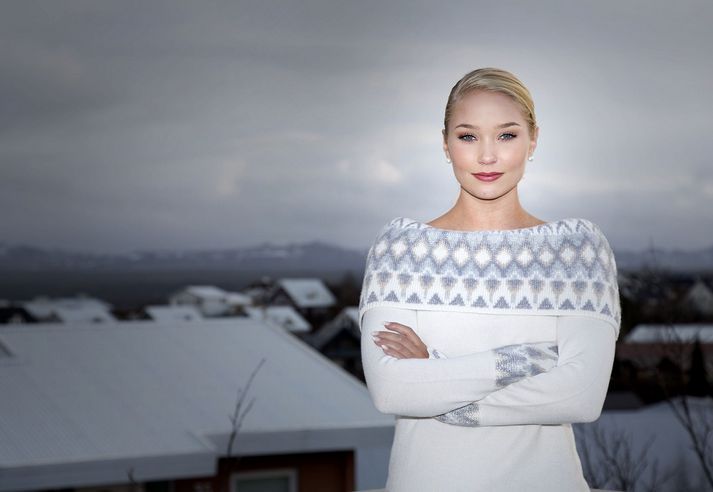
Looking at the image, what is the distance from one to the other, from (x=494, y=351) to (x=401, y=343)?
0.52 ft

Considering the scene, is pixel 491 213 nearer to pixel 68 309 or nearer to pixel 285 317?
pixel 68 309

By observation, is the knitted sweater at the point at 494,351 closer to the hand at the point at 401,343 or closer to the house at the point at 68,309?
the hand at the point at 401,343

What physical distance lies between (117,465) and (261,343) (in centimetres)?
256

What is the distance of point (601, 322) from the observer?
181cm

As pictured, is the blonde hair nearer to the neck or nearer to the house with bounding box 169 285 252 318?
the neck

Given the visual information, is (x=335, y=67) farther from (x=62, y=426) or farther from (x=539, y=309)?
(x=539, y=309)

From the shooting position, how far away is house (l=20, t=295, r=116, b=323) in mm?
15542

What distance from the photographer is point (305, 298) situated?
62.5ft

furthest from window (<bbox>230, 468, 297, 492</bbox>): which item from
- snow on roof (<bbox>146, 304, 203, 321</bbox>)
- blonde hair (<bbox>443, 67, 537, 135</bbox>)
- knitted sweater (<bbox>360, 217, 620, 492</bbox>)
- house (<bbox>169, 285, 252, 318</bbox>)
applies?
house (<bbox>169, 285, 252, 318</bbox>)

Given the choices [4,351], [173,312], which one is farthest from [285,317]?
[4,351]

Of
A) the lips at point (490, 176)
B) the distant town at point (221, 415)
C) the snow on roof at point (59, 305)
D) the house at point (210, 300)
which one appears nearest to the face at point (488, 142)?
the lips at point (490, 176)

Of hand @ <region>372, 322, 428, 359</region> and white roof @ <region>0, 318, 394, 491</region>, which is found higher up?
hand @ <region>372, 322, 428, 359</region>

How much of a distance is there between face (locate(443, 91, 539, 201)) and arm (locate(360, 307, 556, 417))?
0.98ft

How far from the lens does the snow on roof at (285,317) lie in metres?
16.7
